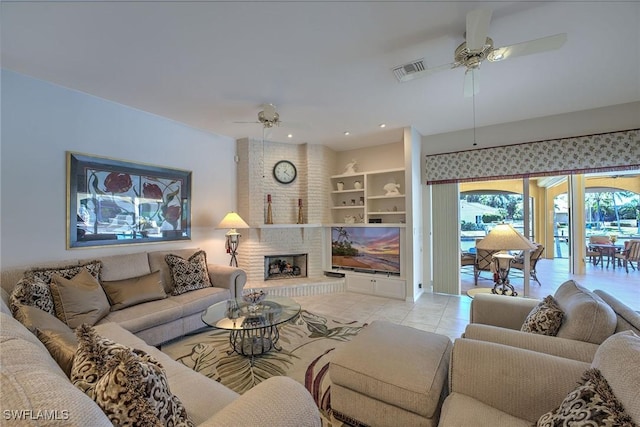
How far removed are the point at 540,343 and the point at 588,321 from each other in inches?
11.0

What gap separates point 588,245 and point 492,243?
124 inches

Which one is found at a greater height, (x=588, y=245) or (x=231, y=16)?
(x=231, y=16)

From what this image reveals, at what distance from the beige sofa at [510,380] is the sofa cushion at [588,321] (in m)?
0.32

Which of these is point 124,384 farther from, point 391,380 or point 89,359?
point 391,380

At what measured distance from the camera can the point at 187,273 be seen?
3.28m

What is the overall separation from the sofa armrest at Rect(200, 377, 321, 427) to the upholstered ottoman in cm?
55

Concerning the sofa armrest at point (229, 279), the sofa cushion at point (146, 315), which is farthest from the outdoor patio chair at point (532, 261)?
the sofa cushion at point (146, 315)

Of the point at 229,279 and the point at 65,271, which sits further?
the point at 229,279

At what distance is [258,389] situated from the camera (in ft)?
3.71

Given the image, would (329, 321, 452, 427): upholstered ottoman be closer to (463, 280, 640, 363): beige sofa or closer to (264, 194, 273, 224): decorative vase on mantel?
(463, 280, 640, 363): beige sofa

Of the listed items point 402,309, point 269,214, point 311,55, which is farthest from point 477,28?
point 269,214

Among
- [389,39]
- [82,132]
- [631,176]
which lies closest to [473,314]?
[389,39]

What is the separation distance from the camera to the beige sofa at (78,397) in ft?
2.02

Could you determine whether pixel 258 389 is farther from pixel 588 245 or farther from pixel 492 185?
pixel 588 245
